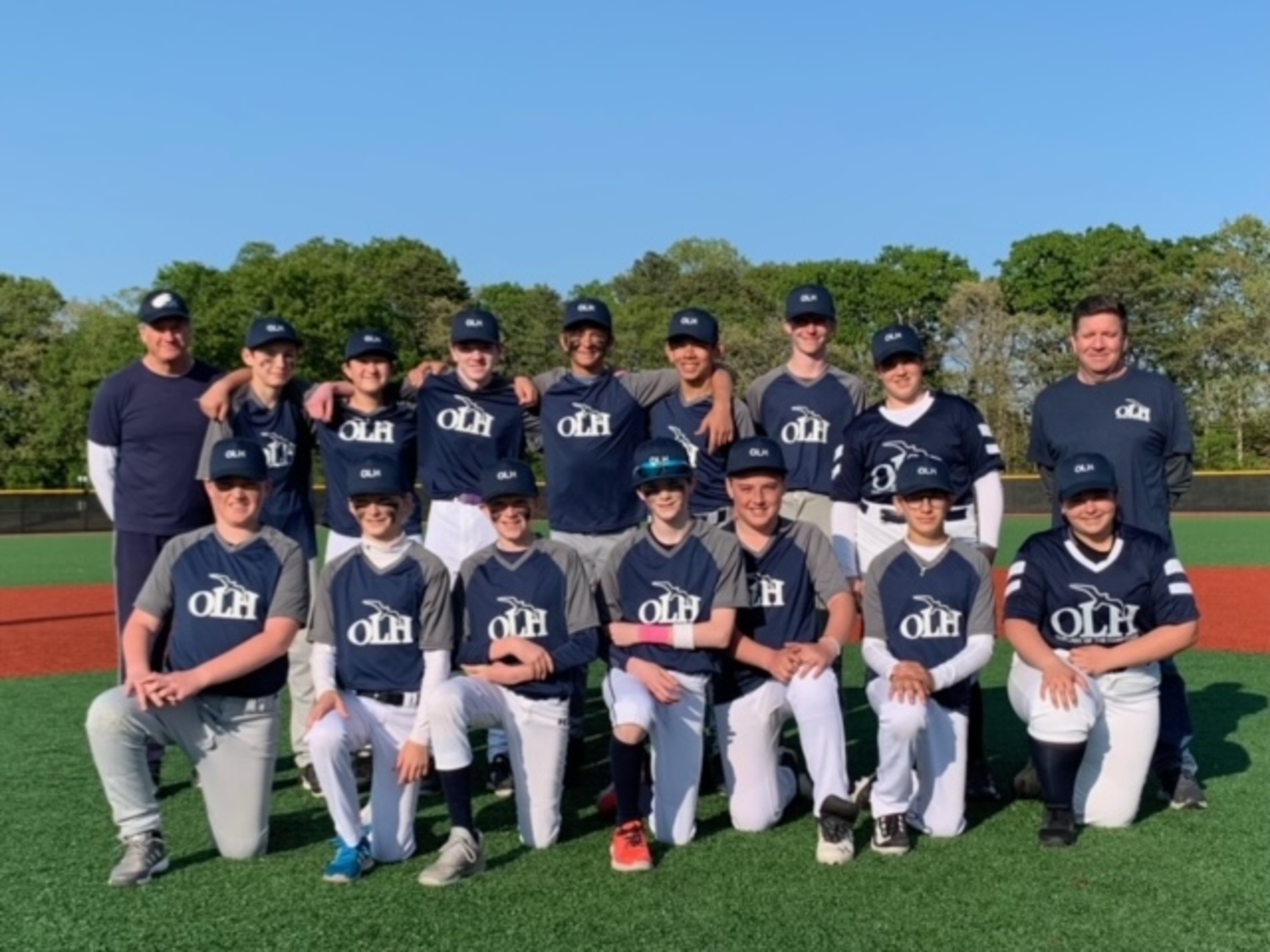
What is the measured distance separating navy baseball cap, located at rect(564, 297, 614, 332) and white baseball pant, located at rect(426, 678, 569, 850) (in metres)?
1.76

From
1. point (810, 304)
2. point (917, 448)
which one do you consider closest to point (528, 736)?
point (917, 448)

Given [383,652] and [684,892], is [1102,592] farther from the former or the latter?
[383,652]

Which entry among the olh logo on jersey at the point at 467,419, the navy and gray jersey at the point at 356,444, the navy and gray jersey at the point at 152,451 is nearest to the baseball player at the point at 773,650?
the olh logo on jersey at the point at 467,419

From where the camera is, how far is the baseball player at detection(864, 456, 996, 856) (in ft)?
12.9

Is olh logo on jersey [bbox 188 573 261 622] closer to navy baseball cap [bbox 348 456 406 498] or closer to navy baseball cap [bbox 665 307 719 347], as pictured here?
navy baseball cap [bbox 348 456 406 498]

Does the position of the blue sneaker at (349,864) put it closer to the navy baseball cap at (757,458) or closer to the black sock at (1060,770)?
the navy baseball cap at (757,458)

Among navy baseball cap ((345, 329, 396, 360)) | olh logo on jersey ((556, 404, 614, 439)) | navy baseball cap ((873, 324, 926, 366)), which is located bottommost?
olh logo on jersey ((556, 404, 614, 439))

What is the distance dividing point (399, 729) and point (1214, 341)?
4048 centimetres

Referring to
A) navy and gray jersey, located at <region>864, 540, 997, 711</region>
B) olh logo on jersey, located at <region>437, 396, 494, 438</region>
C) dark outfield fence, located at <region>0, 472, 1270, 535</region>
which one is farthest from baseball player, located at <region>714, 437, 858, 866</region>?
dark outfield fence, located at <region>0, 472, 1270, 535</region>

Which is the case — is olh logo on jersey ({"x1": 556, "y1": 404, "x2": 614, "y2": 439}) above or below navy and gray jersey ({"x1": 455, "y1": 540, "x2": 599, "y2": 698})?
above

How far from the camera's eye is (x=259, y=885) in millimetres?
3617

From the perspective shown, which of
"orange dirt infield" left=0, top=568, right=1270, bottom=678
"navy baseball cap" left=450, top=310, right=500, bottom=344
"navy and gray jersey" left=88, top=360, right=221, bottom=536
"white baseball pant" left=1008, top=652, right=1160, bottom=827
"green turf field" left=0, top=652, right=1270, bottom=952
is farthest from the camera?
"orange dirt infield" left=0, top=568, right=1270, bottom=678

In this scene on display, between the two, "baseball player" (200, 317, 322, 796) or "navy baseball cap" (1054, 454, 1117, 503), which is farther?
"baseball player" (200, 317, 322, 796)

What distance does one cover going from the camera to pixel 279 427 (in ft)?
16.6
